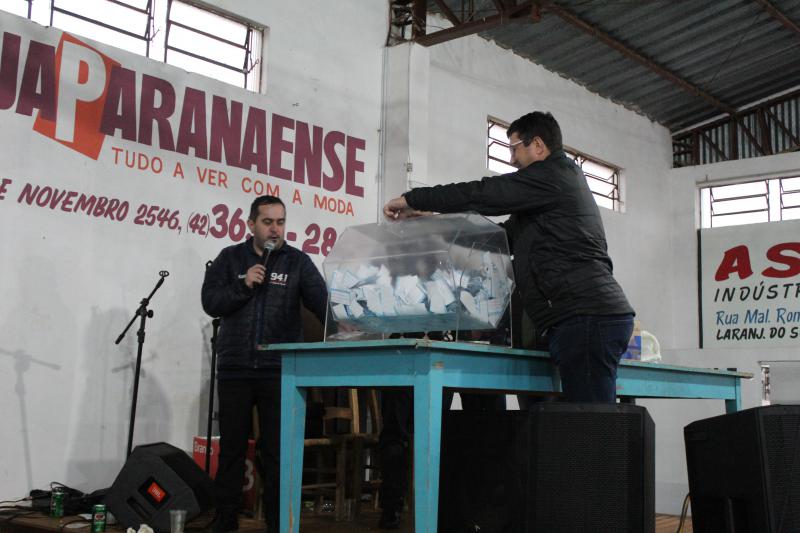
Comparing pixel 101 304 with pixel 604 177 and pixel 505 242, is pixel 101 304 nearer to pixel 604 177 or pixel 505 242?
pixel 505 242

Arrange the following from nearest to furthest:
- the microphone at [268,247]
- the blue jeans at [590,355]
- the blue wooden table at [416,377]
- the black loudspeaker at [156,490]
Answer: the blue wooden table at [416,377]
the blue jeans at [590,355]
the black loudspeaker at [156,490]
the microphone at [268,247]

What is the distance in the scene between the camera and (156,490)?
12.5 feet

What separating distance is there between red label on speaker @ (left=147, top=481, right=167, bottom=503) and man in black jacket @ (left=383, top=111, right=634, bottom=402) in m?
1.60

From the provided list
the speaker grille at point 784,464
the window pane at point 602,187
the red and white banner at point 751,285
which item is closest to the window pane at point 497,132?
the window pane at point 602,187

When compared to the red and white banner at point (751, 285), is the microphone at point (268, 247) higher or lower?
lower

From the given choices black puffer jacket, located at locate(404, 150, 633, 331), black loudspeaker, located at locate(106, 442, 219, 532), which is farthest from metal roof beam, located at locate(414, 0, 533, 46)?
black loudspeaker, located at locate(106, 442, 219, 532)

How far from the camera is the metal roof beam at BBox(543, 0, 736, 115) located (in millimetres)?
8195

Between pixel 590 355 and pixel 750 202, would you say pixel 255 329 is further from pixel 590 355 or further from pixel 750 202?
pixel 750 202

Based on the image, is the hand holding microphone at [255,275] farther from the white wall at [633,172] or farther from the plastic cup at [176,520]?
the white wall at [633,172]

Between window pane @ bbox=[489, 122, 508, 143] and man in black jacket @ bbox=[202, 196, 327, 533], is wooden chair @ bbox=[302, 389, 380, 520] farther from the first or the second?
window pane @ bbox=[489, 122, 508, 143]

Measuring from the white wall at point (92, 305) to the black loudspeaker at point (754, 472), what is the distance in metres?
3.26

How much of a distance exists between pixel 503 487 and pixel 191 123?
11.2 ft

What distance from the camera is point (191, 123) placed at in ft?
18.2

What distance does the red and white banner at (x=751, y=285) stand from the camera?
34.0ft
